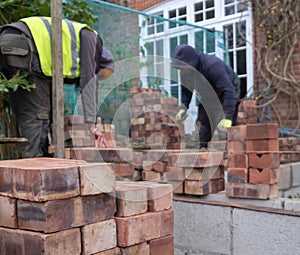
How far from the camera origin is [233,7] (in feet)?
19.8

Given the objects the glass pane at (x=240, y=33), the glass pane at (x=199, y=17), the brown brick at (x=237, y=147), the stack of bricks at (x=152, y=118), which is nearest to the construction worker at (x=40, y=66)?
the brown brick at (x=237, y=147)

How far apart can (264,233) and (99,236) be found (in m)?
1.32

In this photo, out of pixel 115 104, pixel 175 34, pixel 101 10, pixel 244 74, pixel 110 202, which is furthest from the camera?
pixel 244 74

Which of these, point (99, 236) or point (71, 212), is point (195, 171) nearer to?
point (99, 236)

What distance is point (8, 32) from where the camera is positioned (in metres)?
2.92

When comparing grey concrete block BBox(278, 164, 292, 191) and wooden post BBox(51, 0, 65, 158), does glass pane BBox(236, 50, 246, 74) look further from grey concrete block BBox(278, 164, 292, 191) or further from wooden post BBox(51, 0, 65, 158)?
wooden post BBox(51, 0, 65, 158)

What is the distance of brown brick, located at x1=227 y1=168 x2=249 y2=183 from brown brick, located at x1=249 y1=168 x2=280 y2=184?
3 cm

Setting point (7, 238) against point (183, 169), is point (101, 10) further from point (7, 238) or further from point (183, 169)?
point (7, 238)

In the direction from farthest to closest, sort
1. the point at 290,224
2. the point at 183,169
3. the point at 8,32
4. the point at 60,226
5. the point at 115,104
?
1. the point at 115,104
2. the point at 183,169
3. the point at 8,32
4. the point at 290,224
5. the point at 60,226

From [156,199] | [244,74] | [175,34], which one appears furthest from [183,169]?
[244,74]

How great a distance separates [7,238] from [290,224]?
1614 millimetres

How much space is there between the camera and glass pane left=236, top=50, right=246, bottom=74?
21.5ft

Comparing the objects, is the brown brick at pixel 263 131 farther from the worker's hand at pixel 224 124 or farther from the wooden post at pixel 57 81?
the wooden post at pixel 57 81

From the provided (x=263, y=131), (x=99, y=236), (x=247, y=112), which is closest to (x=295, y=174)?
(x=263, y=131)
